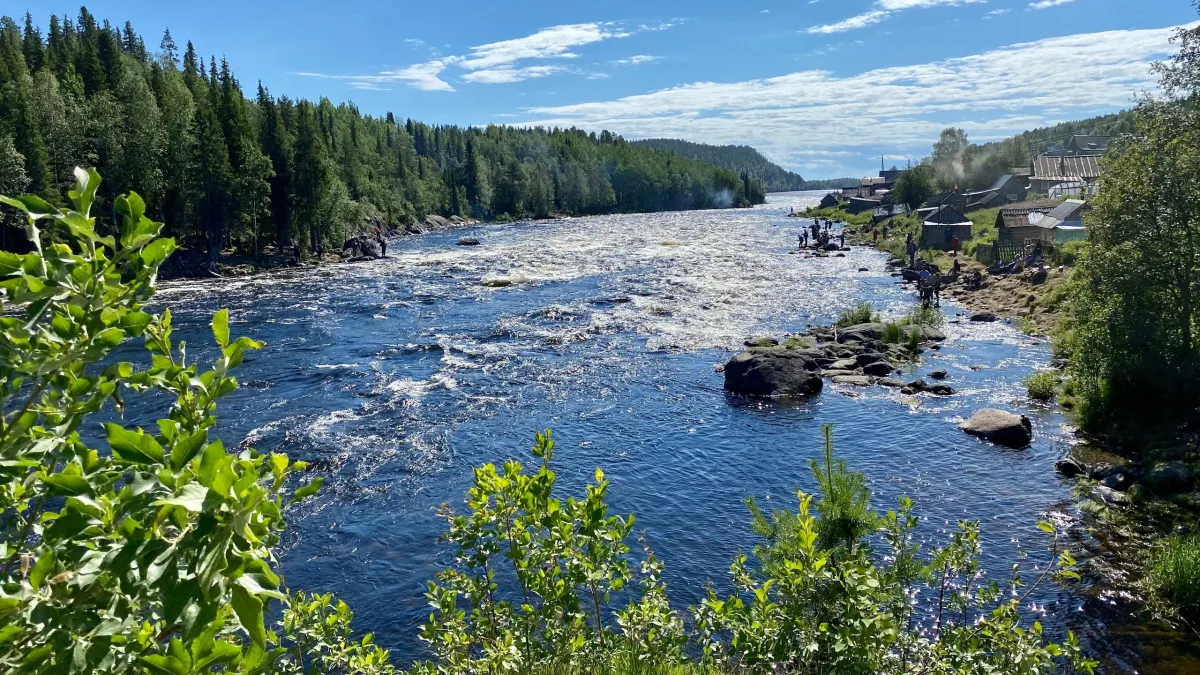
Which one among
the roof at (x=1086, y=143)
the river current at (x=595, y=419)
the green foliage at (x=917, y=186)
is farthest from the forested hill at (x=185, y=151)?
the roof at (x=1086, y=143)

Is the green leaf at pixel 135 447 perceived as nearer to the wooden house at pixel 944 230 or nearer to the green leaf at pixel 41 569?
the green leaf at pixel 41 569

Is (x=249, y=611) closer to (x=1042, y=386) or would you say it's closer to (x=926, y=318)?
(x=1042, y=386)

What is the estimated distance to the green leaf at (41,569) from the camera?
2348 millimetres

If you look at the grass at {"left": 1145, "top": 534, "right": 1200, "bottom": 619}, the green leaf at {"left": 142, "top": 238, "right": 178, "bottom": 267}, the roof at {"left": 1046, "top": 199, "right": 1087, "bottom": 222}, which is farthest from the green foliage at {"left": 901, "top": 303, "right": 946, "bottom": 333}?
the green leaf at {"left": 142, "top": 238, "right": 178, "bottom": 267}

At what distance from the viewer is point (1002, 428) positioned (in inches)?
858

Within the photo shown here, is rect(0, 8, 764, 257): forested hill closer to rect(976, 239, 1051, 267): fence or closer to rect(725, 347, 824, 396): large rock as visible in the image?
rect(725, 347, 824, 396): large rock

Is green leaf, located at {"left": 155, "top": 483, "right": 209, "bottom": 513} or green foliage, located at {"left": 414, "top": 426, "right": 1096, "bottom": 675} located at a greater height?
green leaf, located at {"left": 155, "top": 483, "right": 209, "bottom": 513}

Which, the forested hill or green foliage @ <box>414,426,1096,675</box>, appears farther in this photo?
the forested hill

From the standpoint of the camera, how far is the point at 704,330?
38.0 meters

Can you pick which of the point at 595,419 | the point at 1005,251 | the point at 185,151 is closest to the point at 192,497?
the point at 595,419

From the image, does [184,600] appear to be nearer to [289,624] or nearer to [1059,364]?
[289,624]

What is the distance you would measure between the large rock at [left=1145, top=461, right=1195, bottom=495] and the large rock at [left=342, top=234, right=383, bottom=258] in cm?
6807

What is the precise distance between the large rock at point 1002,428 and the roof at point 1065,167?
262ft

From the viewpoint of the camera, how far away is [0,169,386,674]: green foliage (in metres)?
2.10
